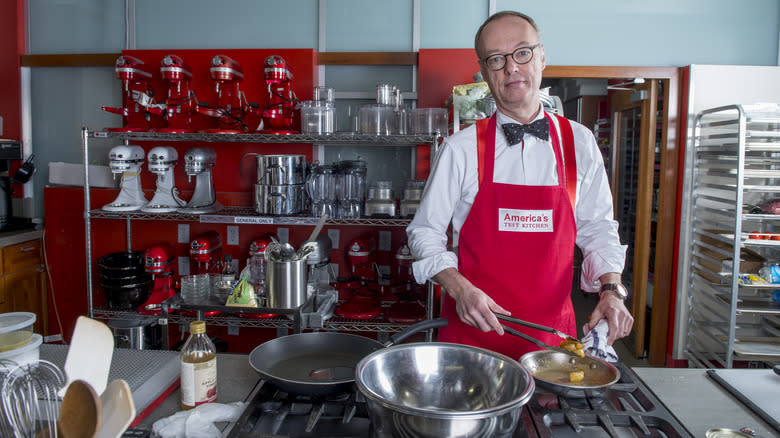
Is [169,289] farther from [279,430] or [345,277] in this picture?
[279,430]

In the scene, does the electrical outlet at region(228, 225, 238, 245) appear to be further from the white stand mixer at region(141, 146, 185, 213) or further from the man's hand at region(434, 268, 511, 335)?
the man's hand at region(434, 268, 511, 335)

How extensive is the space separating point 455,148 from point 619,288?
64cm

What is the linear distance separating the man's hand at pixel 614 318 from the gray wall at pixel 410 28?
236cm

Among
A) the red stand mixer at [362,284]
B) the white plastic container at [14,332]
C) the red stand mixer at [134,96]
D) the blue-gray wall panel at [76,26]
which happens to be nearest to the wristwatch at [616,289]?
the white plastic container at [14,332]

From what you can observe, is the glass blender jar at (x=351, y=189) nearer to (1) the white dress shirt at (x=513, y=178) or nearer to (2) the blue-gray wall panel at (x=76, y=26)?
(1) the white dress shirt at (x=513, y=178)

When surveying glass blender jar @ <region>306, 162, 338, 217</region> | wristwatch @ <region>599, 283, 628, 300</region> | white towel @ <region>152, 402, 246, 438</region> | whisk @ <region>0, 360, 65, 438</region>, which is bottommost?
white towel @ <region>152, 402, 246, 438</region>

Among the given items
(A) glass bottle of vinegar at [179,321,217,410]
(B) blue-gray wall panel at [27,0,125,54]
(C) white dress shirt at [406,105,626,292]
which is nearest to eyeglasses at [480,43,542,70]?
(C) white dress shirt at [406,105,626,292]

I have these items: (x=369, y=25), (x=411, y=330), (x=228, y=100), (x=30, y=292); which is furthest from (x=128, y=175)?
(x=411, y=330)

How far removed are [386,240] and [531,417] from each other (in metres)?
2.53

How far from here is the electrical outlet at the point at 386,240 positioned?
3.57m

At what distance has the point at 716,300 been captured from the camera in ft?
11.2

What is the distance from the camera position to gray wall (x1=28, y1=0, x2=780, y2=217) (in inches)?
137

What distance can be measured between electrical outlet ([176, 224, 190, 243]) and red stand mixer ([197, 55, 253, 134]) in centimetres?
71

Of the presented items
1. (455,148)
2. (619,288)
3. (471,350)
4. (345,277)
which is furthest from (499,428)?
(345,277)
